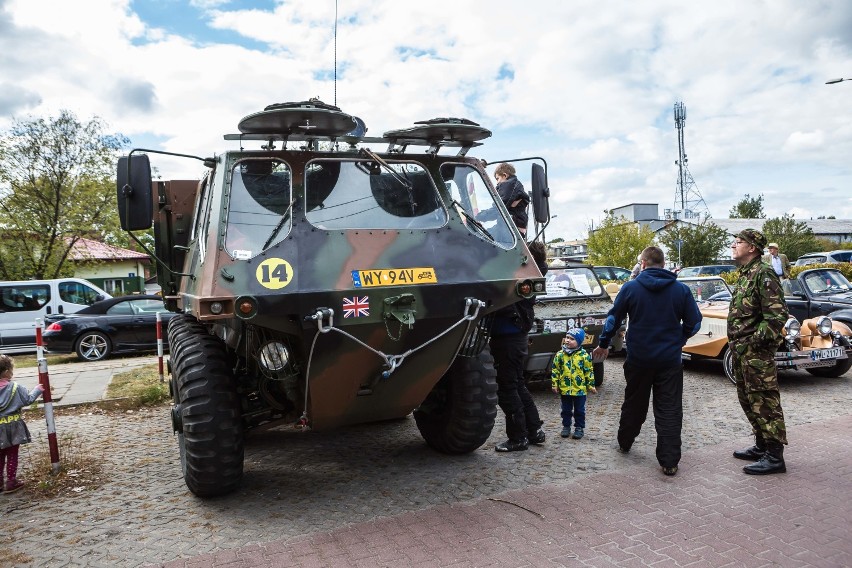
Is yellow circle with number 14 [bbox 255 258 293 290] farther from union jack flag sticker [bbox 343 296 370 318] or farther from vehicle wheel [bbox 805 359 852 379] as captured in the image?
vehicle wheel [bbox 805 359 852 379]

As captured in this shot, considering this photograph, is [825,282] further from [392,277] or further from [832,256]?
[832,256]

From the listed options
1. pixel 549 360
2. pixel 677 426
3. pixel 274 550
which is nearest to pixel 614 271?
pixel 549 360

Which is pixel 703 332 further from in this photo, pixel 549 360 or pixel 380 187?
pixel 380 187

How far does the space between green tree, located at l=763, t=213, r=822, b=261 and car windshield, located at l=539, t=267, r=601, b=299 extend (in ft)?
123

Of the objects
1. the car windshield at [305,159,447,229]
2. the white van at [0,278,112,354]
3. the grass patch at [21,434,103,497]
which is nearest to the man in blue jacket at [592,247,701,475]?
the car windshield at [305,159,447,229]

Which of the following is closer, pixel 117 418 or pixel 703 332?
pixel 117 418

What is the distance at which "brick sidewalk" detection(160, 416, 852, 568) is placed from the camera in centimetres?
387

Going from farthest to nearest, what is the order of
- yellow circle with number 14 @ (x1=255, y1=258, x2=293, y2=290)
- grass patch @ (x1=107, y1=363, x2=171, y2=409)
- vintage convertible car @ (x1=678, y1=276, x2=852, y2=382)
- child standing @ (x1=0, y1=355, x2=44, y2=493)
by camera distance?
grass patch @ (x1=107, y1=363, x2=171, y2=409) → vintage convertible car @ (x1=678, y1=276, x2=852, y2=382) → child standing @ (x1=0, y1=355, x2=44, y2=493) → yellow circle with number 14 @ (x1=255, y1=258, x2=293, y2=290)

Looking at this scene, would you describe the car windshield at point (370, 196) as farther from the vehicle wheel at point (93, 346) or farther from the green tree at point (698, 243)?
the green tree at point (698, 243)

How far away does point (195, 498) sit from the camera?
4.98 m

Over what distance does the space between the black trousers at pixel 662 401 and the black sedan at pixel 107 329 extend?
1090 cm

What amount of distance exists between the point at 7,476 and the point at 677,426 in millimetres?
5247

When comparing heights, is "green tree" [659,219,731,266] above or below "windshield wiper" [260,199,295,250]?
above

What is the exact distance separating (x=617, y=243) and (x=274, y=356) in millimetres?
36007
